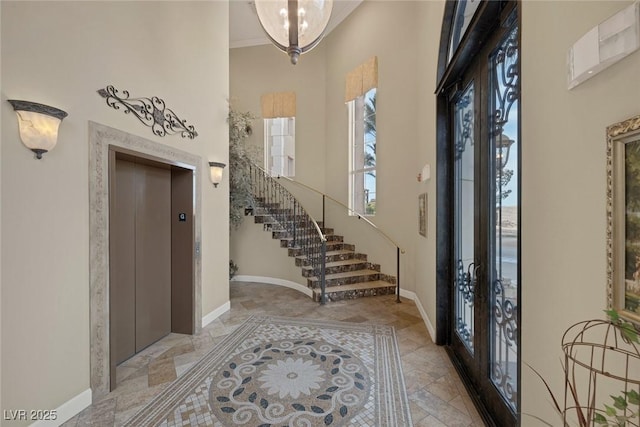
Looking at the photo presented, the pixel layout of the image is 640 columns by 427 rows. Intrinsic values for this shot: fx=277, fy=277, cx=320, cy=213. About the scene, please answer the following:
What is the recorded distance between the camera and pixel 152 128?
288 cm

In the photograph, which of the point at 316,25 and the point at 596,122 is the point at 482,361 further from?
the point at 316,25

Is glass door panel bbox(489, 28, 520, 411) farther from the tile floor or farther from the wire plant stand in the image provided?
the wire plant stand

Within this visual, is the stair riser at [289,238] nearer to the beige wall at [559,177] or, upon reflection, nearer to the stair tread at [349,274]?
the stair tread at [349,274]

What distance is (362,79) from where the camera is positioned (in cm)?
596

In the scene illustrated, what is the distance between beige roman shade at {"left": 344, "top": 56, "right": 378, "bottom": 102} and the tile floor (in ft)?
14.0

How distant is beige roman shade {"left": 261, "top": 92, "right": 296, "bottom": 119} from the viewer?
7094mm

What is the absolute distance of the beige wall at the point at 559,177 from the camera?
0.97 metres

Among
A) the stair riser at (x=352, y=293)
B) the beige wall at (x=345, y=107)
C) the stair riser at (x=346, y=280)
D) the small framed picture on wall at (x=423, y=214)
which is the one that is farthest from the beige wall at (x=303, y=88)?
the small framed picture on wall at (x=423, y=214)

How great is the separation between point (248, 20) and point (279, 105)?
6.50ft

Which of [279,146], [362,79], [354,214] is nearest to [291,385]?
[354,214]

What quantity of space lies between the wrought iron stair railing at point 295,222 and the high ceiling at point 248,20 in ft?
11.3

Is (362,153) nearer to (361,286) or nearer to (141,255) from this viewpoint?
(361,286)

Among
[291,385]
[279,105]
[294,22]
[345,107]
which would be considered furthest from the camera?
[279,105]

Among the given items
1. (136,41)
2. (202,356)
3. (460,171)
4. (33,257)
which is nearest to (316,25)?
(136,41)
